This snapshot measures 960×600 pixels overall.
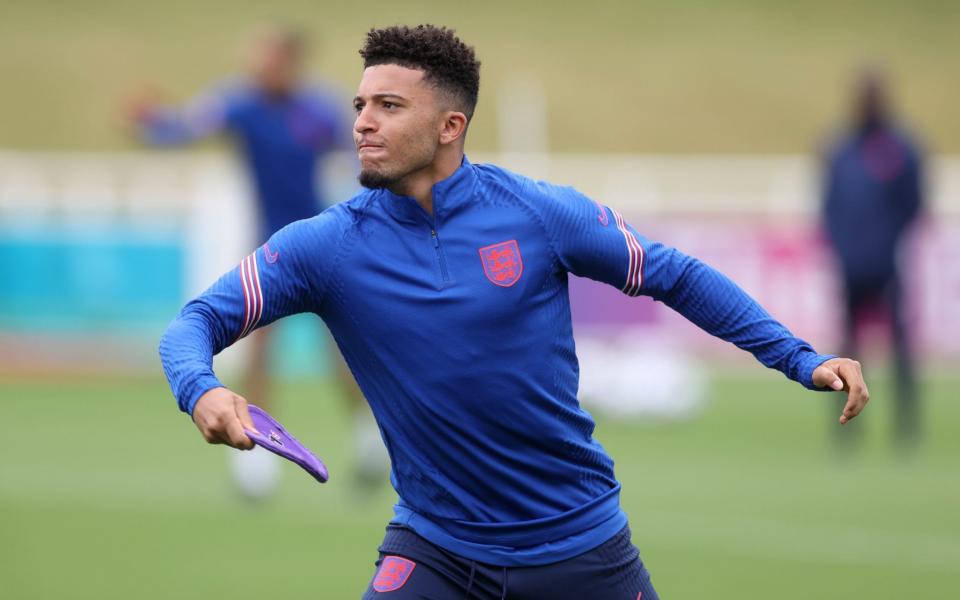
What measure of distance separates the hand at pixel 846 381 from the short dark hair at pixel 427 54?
1.22m

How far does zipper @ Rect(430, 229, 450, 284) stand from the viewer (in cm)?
455

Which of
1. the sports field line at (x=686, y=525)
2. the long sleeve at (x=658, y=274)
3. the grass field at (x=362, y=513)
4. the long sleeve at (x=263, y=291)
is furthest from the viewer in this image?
the sports field line at (x=686, y=525)

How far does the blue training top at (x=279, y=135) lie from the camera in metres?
10.5

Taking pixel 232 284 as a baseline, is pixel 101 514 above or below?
below

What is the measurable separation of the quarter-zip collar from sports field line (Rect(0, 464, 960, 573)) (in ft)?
15.3

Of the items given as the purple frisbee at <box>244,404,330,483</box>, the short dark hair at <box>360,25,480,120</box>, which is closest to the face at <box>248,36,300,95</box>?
the short dark hair at <box>360,25,480,120</box>

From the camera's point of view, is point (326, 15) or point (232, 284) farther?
point (326, 15)

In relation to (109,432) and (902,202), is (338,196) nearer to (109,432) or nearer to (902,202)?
(109,432)

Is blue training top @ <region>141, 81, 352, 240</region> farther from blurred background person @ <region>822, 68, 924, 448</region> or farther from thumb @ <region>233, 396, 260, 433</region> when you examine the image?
thumb @ <region>233, 396, 260, 433</region>

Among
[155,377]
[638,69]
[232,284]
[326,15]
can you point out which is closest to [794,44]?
[638,69]

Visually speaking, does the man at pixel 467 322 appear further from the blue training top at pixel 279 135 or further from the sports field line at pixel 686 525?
the blue training top at pixel 279 135

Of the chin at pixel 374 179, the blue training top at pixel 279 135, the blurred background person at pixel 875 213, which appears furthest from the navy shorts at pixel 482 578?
the blurred background person at pixel 875 213

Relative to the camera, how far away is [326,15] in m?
41.9

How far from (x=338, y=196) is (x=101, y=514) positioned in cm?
550
